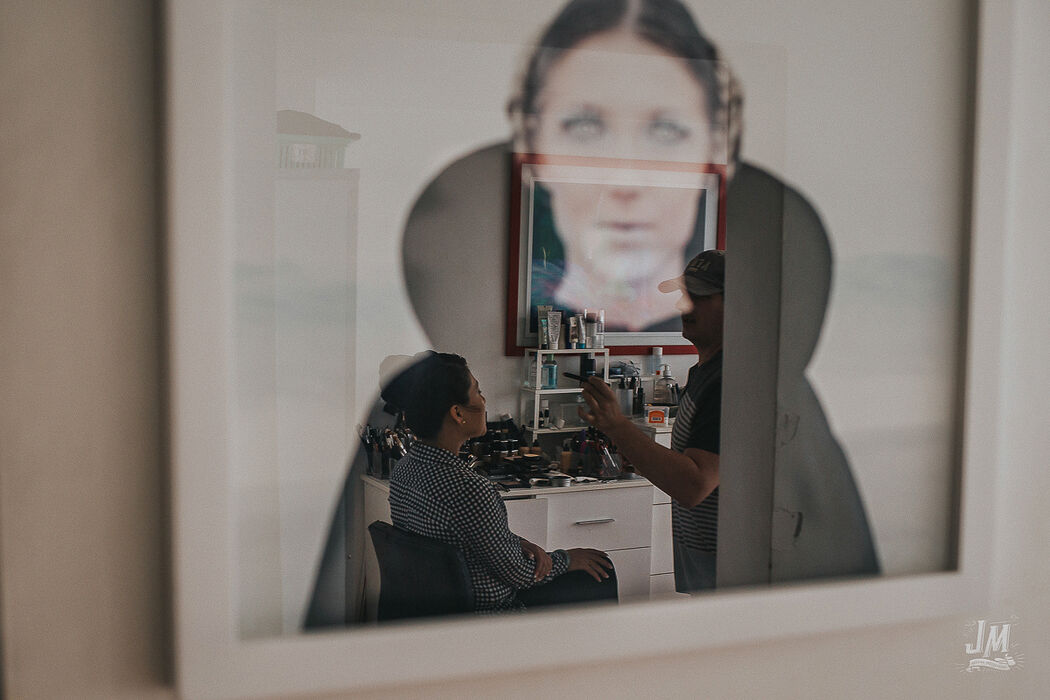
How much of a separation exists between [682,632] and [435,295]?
1.30 ft

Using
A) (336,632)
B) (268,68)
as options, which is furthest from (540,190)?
(336,632)

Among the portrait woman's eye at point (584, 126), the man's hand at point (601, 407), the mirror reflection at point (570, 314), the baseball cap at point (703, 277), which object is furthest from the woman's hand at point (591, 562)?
the portrait woman's eye at point (584, 126)

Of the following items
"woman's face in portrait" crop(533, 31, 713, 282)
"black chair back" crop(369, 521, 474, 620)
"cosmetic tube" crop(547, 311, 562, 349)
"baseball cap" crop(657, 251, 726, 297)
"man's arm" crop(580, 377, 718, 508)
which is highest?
"woman's face in portrait" crop(533, 31, 713, 282)

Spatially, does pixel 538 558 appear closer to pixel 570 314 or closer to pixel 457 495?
pixel 457 495

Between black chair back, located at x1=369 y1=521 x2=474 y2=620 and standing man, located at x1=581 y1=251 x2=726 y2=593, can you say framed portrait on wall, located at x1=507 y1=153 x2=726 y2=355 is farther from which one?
black chair back, located at x1=369 y1=521 x2=474 y2=620

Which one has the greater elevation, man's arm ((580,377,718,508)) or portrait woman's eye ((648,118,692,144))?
portrait woman's eye ((648,118,692,144))

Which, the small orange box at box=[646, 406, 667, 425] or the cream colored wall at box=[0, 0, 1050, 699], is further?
the small orange box at box=[646, 406, 667, 425]

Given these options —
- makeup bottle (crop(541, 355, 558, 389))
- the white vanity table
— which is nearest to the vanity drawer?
the white vanity table

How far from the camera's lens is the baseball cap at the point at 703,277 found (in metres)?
0.76

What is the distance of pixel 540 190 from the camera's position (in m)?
→ 0.71

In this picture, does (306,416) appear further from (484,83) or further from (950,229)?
(950,229)

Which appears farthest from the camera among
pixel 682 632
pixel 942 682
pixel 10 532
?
pixel 942 682

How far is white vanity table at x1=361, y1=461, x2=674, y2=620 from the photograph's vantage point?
0.72 metres

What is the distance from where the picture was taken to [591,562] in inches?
29.1
